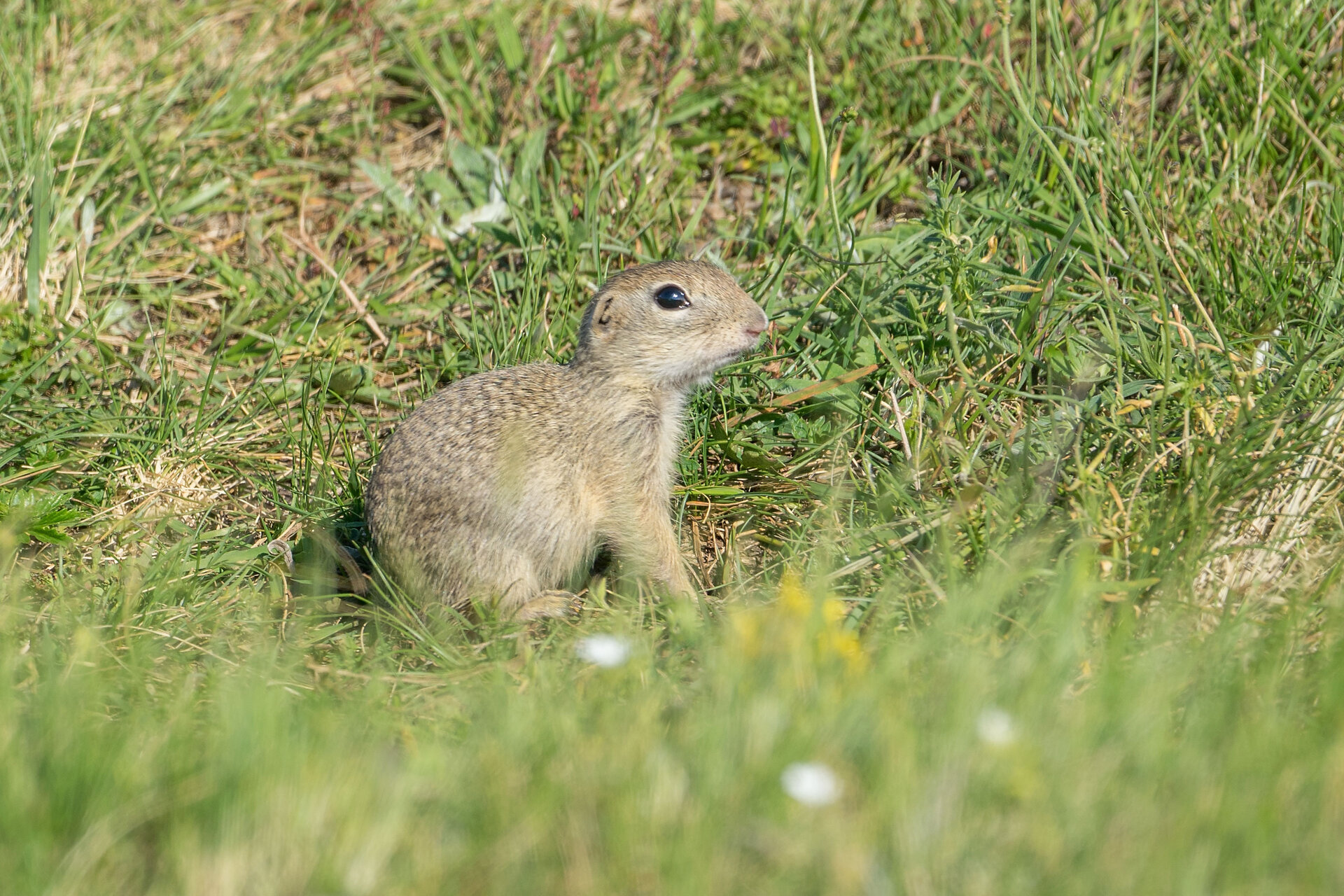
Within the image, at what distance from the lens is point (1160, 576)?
3.50 meters

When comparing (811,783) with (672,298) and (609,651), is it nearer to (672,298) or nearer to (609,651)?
(609,651)

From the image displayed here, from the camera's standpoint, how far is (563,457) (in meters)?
4.37

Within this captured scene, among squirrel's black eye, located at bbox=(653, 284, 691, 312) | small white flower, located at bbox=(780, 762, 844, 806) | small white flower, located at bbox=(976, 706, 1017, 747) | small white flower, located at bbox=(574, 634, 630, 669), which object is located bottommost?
small white flower, located at bbox=(574, 634, 630, 669)

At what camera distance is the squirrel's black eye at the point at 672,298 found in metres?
4.42

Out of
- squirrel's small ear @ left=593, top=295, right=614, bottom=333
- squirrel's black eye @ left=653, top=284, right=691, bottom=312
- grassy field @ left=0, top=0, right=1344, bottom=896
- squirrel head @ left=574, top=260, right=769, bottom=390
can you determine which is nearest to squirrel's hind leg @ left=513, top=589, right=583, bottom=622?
grassy field @ left=0, top=0, right=1344, bottom=896

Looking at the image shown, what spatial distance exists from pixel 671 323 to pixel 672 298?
9cm

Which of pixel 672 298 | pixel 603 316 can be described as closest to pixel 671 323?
pixel 672 298

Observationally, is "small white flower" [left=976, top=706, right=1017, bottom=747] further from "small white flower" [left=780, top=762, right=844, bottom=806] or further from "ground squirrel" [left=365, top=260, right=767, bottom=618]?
"ground squirrel" [left=365, top=260, right=767, bottom=618]

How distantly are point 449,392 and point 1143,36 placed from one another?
355 centimetres

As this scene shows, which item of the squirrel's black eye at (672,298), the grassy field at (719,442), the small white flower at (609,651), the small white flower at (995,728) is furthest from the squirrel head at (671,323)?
the small white flower at (995,728)

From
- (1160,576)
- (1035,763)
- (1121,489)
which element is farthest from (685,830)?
(1121,489)

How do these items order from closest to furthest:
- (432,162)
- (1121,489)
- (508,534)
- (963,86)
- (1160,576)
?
(1160,576) < (1121,489) < (508,534) < (963,86) < (432,162)

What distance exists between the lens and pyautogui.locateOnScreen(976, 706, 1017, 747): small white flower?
246cm

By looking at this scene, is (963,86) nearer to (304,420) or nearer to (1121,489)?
(1121,489)
